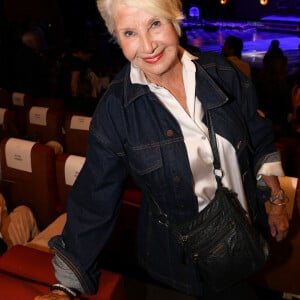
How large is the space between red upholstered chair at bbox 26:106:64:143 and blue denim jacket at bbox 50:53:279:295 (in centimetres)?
175

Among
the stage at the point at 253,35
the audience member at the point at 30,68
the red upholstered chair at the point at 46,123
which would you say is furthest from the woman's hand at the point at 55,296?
the stage at the point at 253,35

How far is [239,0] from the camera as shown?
14.7 m

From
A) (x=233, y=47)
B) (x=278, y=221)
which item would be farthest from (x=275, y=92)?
(x=278, y=221)

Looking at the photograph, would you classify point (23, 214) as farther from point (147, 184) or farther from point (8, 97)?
point (8, 97)

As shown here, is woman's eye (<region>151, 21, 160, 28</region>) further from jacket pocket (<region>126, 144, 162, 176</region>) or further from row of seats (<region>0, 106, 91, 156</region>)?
row of seats (<region>0, 106, 91, 156</region>)

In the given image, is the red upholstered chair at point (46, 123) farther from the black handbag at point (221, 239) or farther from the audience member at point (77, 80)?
the black handbag at point (221, 239)

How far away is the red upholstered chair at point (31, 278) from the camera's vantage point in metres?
0.83

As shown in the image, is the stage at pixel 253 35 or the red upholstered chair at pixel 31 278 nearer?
the red upholstered chair at pixel 31 278

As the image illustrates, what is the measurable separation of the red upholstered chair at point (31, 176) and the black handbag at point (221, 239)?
92cm

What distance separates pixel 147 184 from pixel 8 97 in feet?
9.32

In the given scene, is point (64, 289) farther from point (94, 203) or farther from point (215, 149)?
point (215, 149)

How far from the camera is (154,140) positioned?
2.97ft

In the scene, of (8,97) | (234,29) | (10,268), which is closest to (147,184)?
(10,268)

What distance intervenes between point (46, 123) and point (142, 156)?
6.27ft
